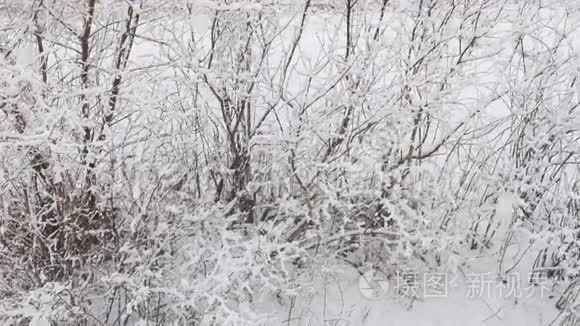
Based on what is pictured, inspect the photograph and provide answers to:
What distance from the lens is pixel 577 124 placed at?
3.60 m

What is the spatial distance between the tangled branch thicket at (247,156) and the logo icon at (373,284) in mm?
86

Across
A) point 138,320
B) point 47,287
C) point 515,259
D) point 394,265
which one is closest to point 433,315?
point 394,265

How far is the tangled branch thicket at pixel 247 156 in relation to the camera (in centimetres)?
314

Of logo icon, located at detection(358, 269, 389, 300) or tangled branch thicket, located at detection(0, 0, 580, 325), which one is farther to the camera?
logo icon, located at detection(358, 269, 389, 300)

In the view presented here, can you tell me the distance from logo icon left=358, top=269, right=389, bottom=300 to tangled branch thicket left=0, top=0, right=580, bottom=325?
86 mm

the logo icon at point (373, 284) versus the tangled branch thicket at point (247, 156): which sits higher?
the tangled branch thicket at point (247, 156)

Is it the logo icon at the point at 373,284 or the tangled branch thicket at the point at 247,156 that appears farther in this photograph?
the logo icon at the point at 373,284

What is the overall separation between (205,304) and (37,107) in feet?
4.86

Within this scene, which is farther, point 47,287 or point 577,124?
point 577,124

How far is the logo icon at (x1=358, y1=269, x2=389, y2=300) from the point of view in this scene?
12.7 feet

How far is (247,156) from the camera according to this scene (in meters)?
3.60

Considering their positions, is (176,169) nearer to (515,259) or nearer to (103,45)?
(103,45)

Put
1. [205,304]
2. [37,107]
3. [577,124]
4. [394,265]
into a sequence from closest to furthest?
1. [37,107]
2. [205,304]
3. [577,124]
4. [394,265]

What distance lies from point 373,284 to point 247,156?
4.22 feet
